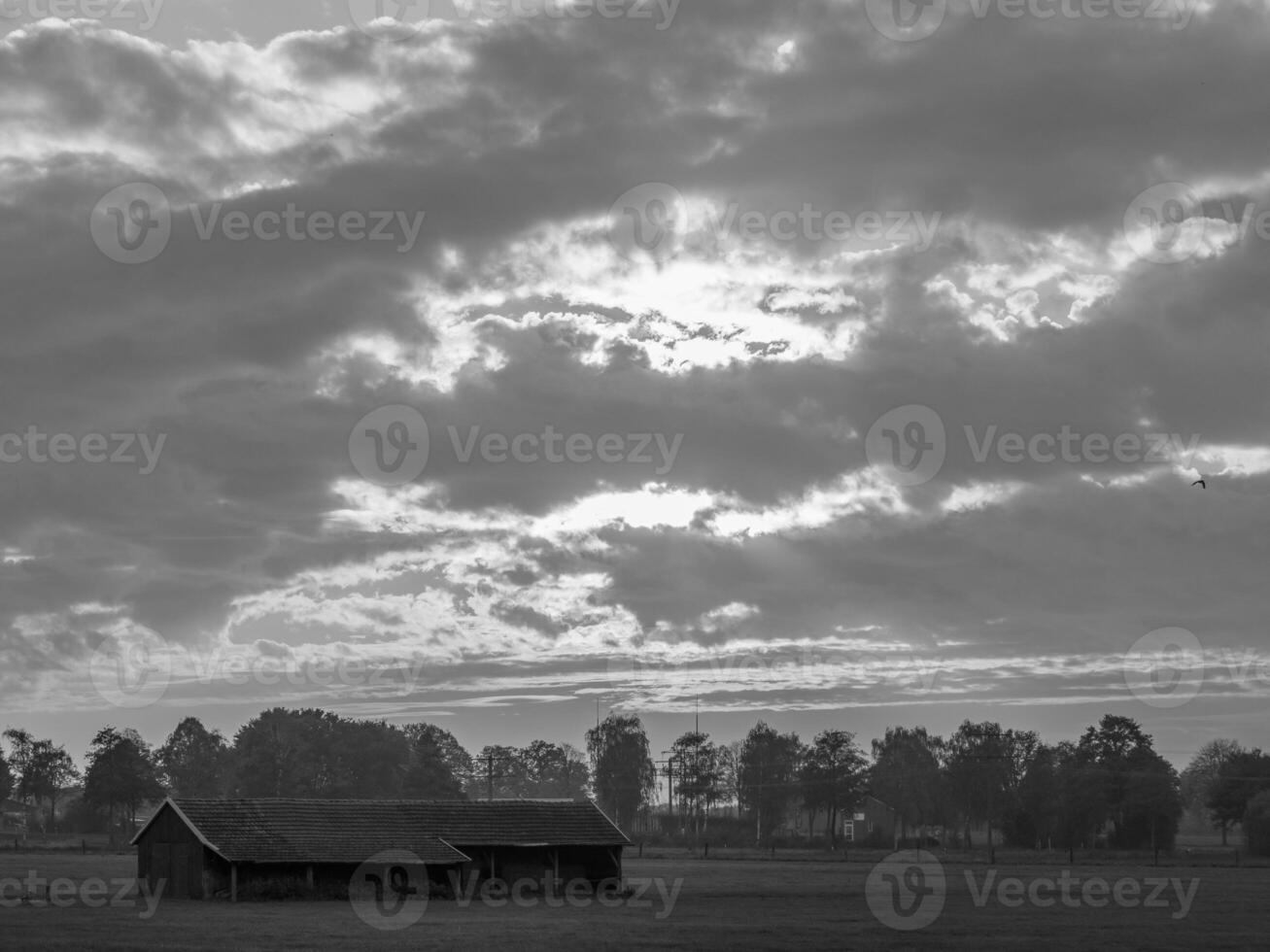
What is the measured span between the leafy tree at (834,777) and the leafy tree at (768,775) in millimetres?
5189

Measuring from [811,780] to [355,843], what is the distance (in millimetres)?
112675

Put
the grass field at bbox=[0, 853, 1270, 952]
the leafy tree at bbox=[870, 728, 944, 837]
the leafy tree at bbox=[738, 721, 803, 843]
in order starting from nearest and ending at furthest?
the grass field at bbox=[0, 853, 1270, 952], the leafy tree at bbox=[870, 728, 944, 837], the leafy tree at bbox=[738, 721, 803, 843]

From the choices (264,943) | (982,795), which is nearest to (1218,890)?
(264,943)

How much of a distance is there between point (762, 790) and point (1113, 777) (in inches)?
2188

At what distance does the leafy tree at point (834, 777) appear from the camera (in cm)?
16088

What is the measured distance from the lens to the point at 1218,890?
210ft

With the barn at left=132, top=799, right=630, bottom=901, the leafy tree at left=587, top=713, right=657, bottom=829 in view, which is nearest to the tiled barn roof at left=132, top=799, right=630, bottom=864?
the barn at left=132, top=799, right=630, bottom=901

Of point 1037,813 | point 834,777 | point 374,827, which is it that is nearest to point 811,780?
point 834,777

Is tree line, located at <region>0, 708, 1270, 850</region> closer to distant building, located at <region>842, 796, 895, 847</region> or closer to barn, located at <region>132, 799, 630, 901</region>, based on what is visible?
distant building, located at <region>842, 796, 895, 847</region>

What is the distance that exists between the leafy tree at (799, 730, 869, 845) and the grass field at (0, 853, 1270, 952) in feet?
324

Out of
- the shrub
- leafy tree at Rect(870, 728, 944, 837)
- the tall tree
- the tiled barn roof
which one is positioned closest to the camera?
the tiled barn roof

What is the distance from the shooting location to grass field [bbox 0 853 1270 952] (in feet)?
116

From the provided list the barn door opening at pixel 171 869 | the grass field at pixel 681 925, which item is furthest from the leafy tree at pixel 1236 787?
the barn door opening at pixel 171 869

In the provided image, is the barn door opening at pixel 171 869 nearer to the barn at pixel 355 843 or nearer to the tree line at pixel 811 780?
the barn at pixel 355 843
